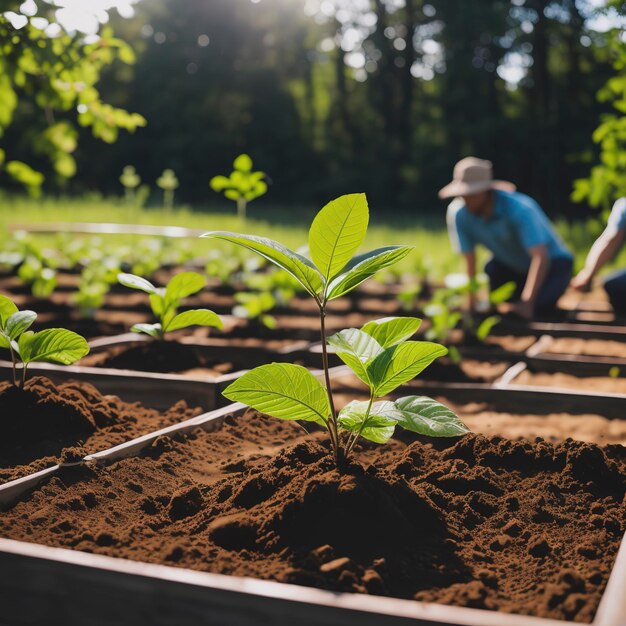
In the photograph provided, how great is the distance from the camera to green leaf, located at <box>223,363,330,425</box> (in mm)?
1802

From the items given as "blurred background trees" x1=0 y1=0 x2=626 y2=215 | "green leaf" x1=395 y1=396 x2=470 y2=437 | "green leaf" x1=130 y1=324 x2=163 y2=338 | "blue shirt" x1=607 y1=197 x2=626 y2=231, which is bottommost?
"green leaf" x1=395 y1=396 x2=470 y2=437

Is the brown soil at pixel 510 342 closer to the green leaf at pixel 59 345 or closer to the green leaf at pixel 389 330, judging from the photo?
the green leaf at pixel 389 330

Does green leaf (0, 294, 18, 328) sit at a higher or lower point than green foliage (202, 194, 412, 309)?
lower

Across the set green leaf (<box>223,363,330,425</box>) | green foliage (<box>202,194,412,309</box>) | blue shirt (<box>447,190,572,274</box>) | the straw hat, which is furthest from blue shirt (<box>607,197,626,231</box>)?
green leaf (<box>223,363,330,425</box>)

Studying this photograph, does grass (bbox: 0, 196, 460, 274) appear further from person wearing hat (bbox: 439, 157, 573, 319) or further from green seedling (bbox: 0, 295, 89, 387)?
green seedling (bbox: 0, 295, 89, 387)

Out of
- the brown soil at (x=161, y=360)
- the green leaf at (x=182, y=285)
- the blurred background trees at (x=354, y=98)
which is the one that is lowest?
the brown soil at (x=161, y=360)

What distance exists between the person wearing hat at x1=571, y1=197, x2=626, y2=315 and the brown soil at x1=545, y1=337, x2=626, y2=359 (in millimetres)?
355

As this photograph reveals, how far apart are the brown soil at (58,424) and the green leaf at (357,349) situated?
2.76 ft

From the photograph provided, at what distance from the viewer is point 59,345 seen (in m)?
2.39

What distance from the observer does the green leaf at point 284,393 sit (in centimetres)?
180

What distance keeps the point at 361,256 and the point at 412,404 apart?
48cm

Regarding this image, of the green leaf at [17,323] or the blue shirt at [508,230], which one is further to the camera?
the blue shirt at [508,230]

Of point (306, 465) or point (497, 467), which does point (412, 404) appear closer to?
point (306, 465)

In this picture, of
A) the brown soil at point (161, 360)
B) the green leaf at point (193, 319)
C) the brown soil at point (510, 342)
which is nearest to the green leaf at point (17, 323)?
the green leaf at point (193, 319)
